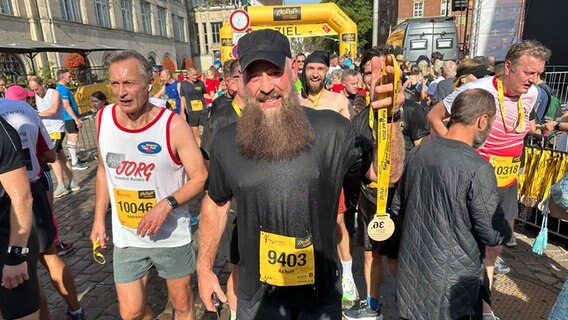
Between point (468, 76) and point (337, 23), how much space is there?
496 inches

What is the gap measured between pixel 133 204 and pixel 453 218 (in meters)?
2.12

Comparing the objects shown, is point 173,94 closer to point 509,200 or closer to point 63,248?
point 63,248

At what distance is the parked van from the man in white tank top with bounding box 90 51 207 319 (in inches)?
667

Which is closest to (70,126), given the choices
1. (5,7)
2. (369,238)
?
(369,238)

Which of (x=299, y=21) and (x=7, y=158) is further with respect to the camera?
(x=299, y=21)

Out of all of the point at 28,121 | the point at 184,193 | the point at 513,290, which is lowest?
the point at 513,290

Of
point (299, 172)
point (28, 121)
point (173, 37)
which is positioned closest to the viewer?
point (299, 172)

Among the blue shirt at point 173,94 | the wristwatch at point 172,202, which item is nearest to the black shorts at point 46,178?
the wristwatch at point 172,202

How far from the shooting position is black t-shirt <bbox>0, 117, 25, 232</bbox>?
7.20 ft

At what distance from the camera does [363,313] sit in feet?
11.0

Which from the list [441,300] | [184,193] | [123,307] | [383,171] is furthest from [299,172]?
[123,307]

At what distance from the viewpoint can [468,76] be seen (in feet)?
13.8

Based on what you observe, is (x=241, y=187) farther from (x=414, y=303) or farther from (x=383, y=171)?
(x=414, y=303)

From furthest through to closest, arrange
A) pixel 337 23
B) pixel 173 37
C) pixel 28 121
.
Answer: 1. pixel 173 37
2. pixel 337 23
3. pixel 28 121
